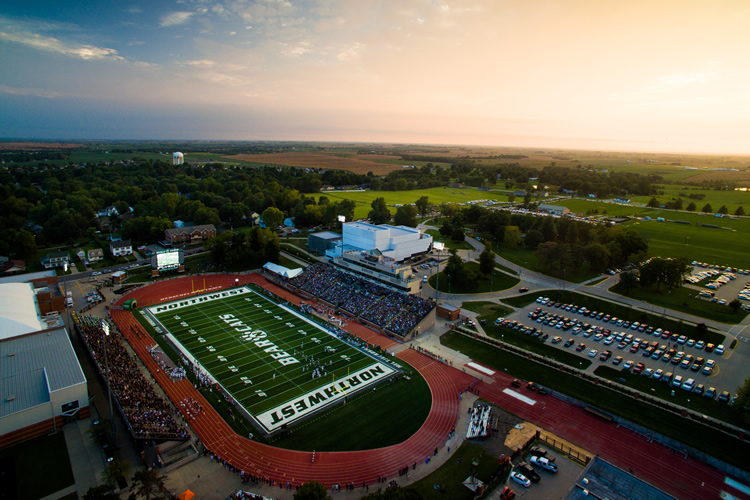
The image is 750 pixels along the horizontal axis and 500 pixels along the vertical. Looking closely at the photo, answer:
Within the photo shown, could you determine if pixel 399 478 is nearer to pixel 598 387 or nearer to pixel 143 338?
pixel 598 387

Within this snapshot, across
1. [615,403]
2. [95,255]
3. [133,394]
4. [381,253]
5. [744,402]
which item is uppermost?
[381,253]

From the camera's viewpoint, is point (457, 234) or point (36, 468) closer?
point (36, 468)

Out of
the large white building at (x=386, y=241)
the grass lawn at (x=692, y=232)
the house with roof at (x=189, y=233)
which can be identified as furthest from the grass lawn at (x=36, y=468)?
the grass lawn at (x=692, y=232)

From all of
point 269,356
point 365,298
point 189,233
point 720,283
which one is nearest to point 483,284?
point 365,298

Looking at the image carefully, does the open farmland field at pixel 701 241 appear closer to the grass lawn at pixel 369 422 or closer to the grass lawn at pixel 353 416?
the grass lawn at pixel 353 416

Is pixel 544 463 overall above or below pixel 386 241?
below

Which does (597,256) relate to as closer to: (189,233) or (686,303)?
(686,303)

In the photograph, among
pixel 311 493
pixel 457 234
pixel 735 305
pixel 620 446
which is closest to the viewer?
pixel 311 493
